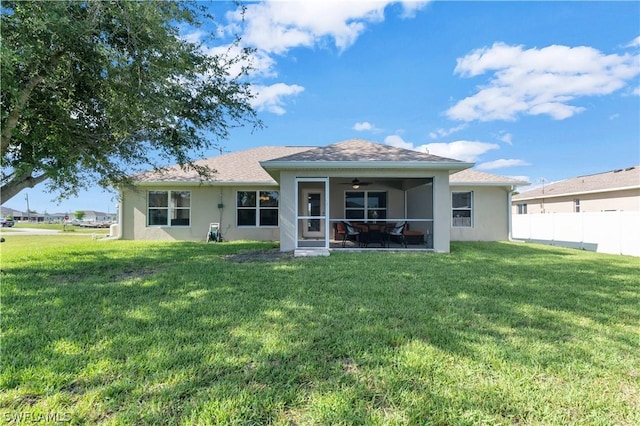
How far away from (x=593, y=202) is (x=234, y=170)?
2050 cm

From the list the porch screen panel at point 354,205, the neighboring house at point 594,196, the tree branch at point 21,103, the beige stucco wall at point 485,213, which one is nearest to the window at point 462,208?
the beige stucco wall at point 485,213

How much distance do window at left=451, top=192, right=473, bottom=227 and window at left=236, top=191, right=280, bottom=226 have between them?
838 cm

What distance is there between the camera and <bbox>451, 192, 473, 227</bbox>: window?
48.1 ft

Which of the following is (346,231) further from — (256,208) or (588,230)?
(588,230)

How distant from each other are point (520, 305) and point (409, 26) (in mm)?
11350

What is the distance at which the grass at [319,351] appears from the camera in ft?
7.30

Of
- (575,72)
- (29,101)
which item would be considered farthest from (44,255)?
(575,72)

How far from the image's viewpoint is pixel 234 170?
49.8 ft

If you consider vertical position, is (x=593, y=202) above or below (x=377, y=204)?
above

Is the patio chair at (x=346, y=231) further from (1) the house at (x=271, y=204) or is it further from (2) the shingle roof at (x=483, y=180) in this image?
(2) the shingle roof at (x=483, y=180)

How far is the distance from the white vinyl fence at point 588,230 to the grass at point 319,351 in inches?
260

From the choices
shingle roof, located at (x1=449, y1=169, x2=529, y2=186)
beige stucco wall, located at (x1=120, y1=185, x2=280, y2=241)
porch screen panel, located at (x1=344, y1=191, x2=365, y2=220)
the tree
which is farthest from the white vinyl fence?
the tree

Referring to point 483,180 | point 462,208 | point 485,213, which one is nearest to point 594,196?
point 485,213

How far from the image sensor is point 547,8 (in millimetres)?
10797
